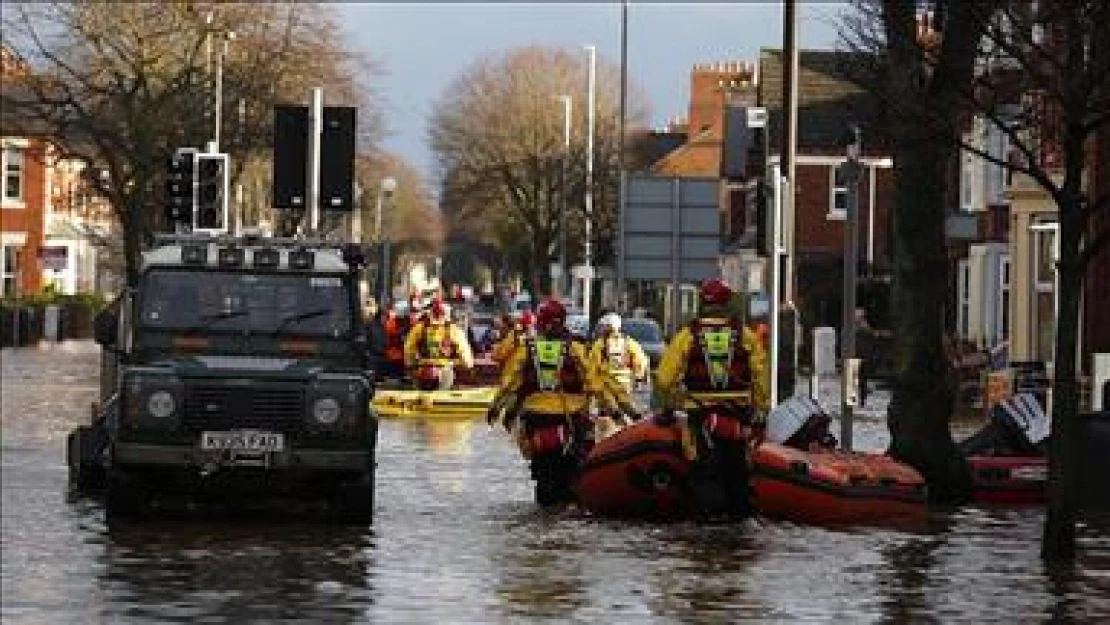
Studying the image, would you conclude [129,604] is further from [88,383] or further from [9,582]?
[88,383]

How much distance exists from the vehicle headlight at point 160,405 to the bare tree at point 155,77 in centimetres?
4354

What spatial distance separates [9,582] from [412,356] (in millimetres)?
25799

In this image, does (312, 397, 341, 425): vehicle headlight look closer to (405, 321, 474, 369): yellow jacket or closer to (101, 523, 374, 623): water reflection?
A: (101, 523, 374, 623): water reflection

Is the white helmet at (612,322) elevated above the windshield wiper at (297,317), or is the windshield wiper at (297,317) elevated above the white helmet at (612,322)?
the windshield wiper at (297,317)

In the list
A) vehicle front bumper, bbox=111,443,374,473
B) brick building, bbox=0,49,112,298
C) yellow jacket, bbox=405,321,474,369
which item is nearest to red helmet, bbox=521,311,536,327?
yellow jacket, bbox=405,321,474,369

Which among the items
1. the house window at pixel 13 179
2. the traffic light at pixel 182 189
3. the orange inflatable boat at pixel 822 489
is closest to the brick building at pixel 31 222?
the house window at pixel 13 179

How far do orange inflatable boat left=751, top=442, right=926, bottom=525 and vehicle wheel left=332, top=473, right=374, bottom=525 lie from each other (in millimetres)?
3265

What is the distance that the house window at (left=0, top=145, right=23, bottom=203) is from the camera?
3888 inches

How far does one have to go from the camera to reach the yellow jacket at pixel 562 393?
2295cm

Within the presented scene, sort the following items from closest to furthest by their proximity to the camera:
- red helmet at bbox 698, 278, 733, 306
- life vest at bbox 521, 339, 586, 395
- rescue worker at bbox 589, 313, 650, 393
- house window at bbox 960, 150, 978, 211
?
red helmet at bbox 698, 278, 733, 306
life vest at bbox 521, 339, 586, 395
rescue worker at bbox 589, 313, 650, 393
house window at bbox 960, 150, 978, 211

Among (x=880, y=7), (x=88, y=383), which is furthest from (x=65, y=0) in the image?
(x=880, y=7)

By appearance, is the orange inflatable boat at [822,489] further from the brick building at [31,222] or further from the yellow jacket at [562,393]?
the brick building at [31,222]

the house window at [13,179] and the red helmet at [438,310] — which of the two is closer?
the red helmet at [438,310]

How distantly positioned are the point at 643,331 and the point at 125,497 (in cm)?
3935
